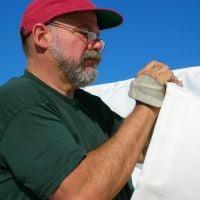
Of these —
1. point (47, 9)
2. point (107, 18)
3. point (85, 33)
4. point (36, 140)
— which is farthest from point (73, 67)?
point (36, 140)

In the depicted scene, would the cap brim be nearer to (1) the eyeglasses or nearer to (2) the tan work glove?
(1) the eyeglasses

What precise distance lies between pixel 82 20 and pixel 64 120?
62cm

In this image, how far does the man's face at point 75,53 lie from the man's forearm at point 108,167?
0.47 metres

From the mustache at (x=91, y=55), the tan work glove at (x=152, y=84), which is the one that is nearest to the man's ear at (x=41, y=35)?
the mustache at (x=91, y=55)

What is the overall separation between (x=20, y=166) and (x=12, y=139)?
4.1 inches

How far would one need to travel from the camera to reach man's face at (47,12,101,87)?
7.72 ft

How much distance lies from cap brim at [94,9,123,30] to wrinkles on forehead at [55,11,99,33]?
4 cm

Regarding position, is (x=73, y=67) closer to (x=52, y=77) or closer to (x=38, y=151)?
(x=52, y=77)

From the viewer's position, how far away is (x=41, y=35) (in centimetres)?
241

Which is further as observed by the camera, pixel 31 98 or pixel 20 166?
pixel 31 98

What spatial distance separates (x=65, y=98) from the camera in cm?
221

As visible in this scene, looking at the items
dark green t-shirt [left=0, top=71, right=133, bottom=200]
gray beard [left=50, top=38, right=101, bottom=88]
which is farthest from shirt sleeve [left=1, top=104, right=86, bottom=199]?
gray beard [left=50, top=38, right=101, bottom=88]

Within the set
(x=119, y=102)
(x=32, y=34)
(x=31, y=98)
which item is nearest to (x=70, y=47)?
(x=32, y=34)

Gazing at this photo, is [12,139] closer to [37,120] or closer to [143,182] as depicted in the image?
[37,120]
